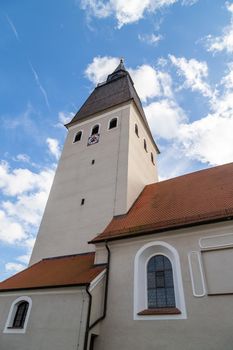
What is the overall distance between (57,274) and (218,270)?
19.1ft

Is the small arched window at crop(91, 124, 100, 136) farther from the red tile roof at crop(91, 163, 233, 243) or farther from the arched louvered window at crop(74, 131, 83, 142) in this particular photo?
the red tile roof at crop(91, 163, 233, 243)

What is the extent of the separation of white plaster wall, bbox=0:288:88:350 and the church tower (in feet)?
11.1

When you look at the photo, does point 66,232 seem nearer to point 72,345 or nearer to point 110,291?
point 110,291

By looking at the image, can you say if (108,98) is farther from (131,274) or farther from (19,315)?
(19,315)

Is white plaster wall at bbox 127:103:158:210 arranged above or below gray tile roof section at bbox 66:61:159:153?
below

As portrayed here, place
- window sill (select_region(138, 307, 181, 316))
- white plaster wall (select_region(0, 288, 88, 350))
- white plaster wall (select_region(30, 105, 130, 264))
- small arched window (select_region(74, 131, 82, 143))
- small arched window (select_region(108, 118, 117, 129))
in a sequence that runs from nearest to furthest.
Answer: window sill (select_region(138, 307, 181, 316)), white plaster wall (select_region(0, 288, 88, 350)), white plaster wall (select_region(30, 105, 130, 264)), small arched window (select_region(108, 118, 117, 129)), small arched window (select_region(74, 131, 82, 143))

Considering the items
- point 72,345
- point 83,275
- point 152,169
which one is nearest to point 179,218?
point 83,275

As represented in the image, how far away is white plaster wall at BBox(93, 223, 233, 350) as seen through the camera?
676 cm

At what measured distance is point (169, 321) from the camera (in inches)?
289

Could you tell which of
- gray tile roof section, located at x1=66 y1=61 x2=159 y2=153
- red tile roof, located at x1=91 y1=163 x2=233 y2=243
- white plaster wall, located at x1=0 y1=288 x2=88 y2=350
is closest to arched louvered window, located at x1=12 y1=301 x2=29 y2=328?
white plaster wall, located at x1=0 y1=288 x2=88 y2=350

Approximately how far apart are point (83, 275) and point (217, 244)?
15.1ft

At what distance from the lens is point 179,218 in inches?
361

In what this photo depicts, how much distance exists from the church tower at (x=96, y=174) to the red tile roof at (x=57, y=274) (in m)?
0.64

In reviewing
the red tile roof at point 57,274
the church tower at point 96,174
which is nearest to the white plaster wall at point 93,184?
the church tower at point 96,174
